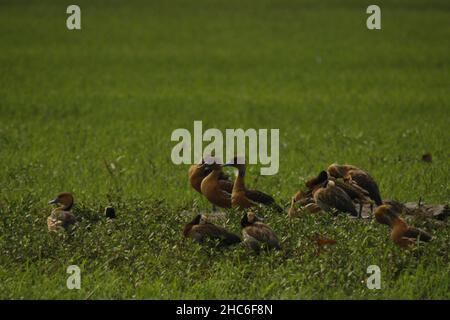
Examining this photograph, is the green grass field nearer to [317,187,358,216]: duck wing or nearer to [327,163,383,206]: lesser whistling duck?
[317,187,358,216]: duck wing

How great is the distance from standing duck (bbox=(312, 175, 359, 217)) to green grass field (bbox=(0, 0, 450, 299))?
0.48ft

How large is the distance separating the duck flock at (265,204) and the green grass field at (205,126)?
0.14 meters

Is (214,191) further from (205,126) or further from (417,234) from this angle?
(205,126)

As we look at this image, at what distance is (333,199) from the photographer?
1061cm

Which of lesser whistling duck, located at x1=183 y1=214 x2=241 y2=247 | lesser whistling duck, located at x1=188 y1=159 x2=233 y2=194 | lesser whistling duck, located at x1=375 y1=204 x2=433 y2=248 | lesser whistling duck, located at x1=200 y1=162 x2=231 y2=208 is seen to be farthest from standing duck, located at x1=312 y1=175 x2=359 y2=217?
lesser whistling duck, located at x1=188 y1=159 x2=233 y2=194

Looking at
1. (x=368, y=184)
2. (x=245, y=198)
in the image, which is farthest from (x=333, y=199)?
(x=245, y=198)

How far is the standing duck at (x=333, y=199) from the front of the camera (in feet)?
34.8

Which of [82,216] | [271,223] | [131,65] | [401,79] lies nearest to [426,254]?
[271,223]

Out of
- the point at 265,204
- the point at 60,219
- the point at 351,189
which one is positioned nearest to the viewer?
the point at 60,219

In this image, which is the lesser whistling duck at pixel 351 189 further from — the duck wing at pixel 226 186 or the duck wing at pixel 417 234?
the duck wing at pixel 417 234

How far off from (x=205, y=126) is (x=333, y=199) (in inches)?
368

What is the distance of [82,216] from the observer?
35.9ft

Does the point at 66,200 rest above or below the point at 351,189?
below
